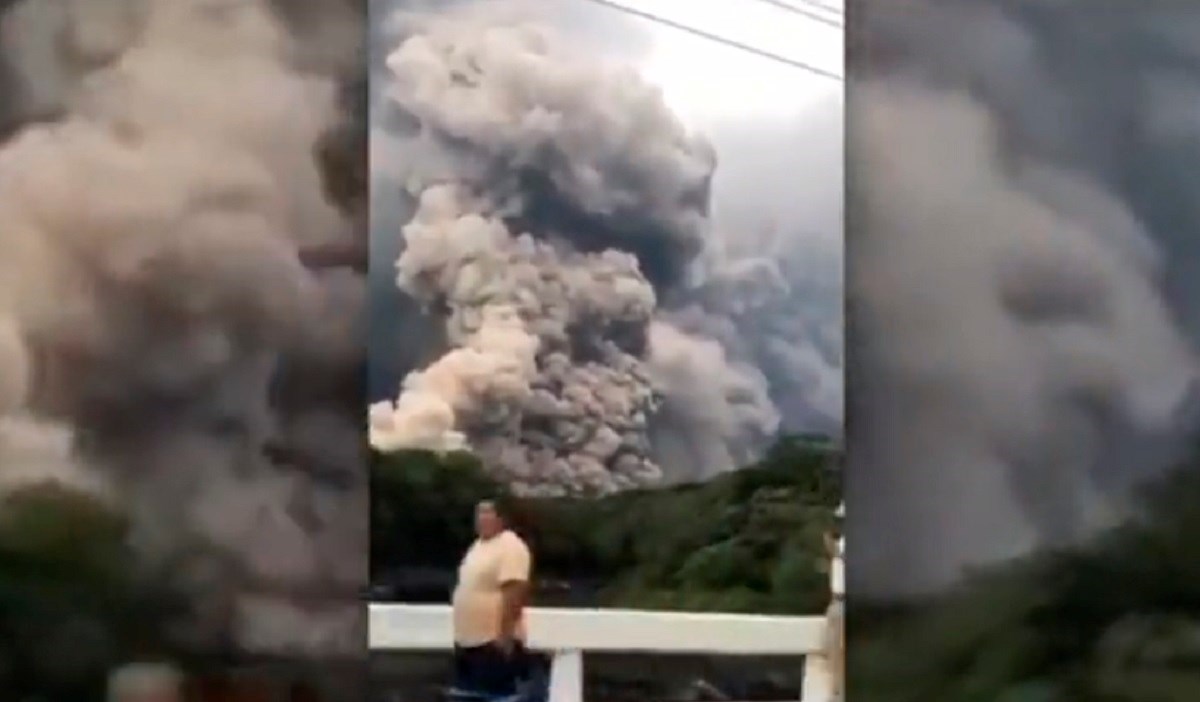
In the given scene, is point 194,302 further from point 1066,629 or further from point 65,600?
point 1066,629

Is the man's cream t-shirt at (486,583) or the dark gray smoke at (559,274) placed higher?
the dark gray smoke at (559,274)

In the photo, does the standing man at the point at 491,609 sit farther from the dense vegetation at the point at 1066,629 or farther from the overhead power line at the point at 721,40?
the overhead power line at the point at 721,40

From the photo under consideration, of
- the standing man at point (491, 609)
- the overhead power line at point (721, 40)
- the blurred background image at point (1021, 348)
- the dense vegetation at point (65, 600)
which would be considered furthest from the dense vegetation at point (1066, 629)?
the dense vegetation at point (65, 600)

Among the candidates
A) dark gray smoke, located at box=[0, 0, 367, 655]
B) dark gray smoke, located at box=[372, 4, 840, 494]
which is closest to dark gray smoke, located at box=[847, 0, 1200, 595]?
dark gray smoke, located at box=[372, 4, 840, 494]

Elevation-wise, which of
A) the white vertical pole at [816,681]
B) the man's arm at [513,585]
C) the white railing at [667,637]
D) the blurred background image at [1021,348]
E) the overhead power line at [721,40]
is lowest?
the white vertical pole at [816,681]

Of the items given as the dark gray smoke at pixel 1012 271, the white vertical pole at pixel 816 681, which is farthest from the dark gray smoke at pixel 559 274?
the white vertical pole at pixel 816 681

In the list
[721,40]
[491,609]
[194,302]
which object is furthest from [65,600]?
[721,40]

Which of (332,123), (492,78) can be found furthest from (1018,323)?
(332,123)

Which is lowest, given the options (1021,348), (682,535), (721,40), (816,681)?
(816,681)
